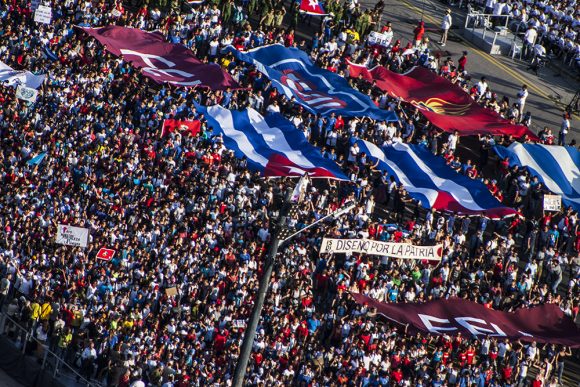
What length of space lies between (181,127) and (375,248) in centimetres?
1808

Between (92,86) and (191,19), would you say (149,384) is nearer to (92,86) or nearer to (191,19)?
(92,86)

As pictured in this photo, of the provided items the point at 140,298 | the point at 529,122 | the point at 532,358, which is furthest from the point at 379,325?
the point at 529,122

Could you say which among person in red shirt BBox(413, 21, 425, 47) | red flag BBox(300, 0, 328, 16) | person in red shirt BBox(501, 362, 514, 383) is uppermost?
red flag BBox(300, 0, 328, 16)

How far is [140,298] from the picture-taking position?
40312 mm

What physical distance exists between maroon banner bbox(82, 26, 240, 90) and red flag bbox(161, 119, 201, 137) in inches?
61.3

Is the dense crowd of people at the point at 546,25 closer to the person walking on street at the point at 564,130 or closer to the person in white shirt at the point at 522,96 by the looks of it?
the person in white shirt at the point at 522,96

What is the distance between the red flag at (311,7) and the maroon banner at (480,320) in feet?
59.4

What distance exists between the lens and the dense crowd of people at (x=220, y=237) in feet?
127

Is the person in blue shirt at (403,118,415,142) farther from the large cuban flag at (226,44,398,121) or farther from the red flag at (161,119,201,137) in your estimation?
the red flag at (161,119,201,137)

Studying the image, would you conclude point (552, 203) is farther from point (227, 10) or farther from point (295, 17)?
point (227, 10)

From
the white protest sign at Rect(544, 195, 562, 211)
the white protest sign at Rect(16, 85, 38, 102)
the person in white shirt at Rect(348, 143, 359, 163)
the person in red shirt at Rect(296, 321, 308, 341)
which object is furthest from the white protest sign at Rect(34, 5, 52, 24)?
the white protest sign at Rect(544, 195, 562, 211)

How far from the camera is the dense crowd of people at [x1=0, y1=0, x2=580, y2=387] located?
3885 centimetres

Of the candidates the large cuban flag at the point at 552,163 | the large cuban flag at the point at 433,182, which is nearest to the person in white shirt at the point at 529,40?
the large cuban flag at the point at 552,163

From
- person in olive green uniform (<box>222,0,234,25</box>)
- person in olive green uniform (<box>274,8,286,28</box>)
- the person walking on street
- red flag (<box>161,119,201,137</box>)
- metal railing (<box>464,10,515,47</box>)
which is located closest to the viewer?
red flag (<box>161,119,201,137</box>)
